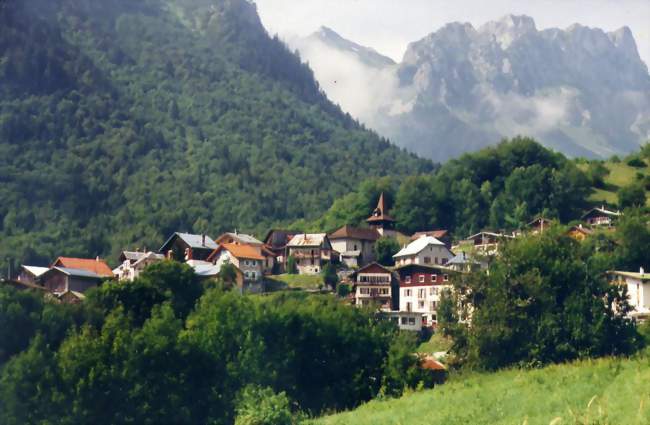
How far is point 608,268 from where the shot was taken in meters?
81.8

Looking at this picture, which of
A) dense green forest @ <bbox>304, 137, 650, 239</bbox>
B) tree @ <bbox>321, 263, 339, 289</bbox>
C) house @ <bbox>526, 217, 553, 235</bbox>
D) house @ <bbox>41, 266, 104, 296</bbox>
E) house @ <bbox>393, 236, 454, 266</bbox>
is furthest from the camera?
dense green forest @ <bbox>304, 137, 650, 239</bbox>

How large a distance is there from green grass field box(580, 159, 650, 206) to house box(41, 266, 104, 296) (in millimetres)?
53903

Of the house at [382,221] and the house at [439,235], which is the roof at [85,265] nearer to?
the house at [382,221]

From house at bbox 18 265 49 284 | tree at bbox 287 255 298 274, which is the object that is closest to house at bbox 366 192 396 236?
tree at bbox 287 255 298 274

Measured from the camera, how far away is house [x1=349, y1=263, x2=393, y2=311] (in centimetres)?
9753

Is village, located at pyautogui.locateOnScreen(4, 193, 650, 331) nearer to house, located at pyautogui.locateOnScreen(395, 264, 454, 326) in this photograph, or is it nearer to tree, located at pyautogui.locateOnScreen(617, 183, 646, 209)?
house, located at pyautogui.locateOnScreen(395, 264, 454, 326)

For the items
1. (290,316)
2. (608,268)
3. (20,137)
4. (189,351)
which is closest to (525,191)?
(608,268)

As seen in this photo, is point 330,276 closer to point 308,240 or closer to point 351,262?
point 351,262

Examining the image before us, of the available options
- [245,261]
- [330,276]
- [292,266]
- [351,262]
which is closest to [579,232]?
[330,276]

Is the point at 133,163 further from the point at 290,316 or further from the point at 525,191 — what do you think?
the point at 290,316

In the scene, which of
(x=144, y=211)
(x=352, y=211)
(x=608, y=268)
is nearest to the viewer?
(x=608, y=268)

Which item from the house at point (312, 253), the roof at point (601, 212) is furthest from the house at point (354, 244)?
the roof at point (601, 212)

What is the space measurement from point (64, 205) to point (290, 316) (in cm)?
11541

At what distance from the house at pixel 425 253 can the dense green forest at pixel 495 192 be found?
8.86m
